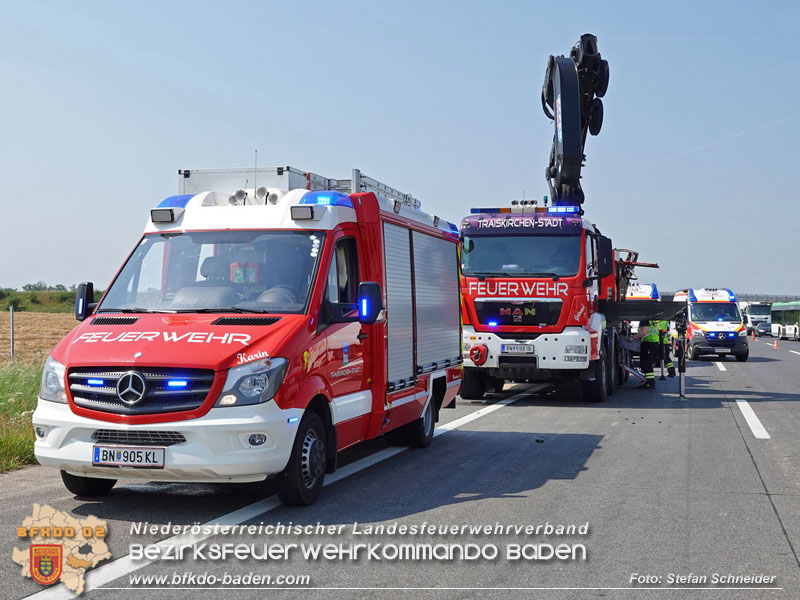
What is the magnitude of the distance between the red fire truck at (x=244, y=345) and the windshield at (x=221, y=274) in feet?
0.04

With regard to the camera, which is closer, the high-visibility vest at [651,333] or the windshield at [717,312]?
the high-visibility vest at [651,333]

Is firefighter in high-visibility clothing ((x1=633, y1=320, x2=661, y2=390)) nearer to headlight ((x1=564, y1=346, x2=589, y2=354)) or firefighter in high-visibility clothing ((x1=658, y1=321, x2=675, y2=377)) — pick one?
firefighter in high-visibility clothing ((x1=658, y1=321, x2=675, y2=377))

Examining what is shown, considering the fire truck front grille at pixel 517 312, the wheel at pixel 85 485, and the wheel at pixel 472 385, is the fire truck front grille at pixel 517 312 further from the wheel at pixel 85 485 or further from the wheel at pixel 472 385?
the wheel at pixel 85 485

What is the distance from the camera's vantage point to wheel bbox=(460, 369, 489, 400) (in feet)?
57.2

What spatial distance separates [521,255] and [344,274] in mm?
9052

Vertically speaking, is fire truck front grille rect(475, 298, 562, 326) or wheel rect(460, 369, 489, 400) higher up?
fire truck front grille rect(475, 298, 562, 326)

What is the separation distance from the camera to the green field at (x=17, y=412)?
30.9ft

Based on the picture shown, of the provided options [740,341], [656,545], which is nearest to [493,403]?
[656,545]

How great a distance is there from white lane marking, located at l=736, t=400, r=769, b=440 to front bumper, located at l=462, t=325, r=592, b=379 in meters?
2.72

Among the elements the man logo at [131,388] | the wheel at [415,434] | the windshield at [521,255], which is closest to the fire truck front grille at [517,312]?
the windshield at [521,255]

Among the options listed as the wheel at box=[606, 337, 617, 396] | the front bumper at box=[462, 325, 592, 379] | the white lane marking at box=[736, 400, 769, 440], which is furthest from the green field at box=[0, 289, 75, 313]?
the white lane marking at box=[736, 400, 769, 440]

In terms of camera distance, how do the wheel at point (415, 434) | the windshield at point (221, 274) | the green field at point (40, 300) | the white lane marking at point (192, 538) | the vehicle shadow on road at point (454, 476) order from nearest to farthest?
the white lane marking at point (192, 538) < the vehicle shadow on road at point (454, 476) < the windshield at point (221, 274) < the wheel at point (415, 434) < the green field at point (40, 300)

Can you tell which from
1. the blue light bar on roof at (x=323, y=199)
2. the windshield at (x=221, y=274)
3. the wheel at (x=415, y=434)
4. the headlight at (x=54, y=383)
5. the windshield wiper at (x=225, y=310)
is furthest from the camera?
the wheel at (x=415, y=434)

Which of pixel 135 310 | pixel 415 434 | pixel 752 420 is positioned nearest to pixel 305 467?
pixel 135 310
